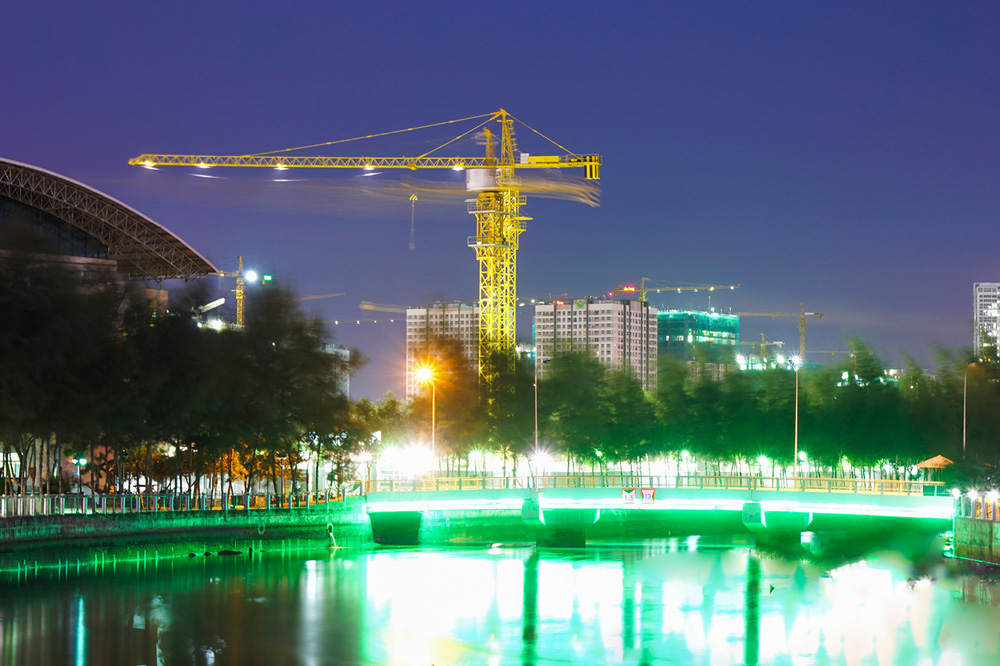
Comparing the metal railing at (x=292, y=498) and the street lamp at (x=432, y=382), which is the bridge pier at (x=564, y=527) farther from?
the street lamp at (x=432, y=382)

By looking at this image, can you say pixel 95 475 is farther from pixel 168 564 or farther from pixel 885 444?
pixel 885 444

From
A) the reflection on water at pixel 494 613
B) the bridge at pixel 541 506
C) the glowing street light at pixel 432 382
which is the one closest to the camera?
the reflection on water at pixel 494 613

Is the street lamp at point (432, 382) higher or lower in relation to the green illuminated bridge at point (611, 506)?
higher

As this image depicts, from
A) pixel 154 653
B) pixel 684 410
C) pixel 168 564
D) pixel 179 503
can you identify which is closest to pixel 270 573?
pixel 168 564

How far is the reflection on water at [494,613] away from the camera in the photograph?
134ft

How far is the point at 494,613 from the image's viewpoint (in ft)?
161

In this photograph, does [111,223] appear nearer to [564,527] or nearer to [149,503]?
[149,503]

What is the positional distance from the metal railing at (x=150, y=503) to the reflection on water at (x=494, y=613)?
3654 mm

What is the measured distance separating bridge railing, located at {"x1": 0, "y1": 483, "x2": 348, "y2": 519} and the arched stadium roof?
1588 cm

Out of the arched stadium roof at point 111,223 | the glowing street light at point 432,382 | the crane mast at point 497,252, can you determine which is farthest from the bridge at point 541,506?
the crane mast at point 497,252

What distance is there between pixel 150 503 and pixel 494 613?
2251 centimetres

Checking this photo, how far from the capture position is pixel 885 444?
300ft

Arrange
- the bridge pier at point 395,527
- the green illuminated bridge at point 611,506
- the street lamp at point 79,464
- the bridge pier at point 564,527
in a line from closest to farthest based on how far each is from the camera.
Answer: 1. the green illuminated bridge at point 611,506
2. the street lamp at point 79,464
3. the bridge pier at point 395,527
4. the bridge pier at point 564,527

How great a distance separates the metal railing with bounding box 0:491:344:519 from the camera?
55906 mm
